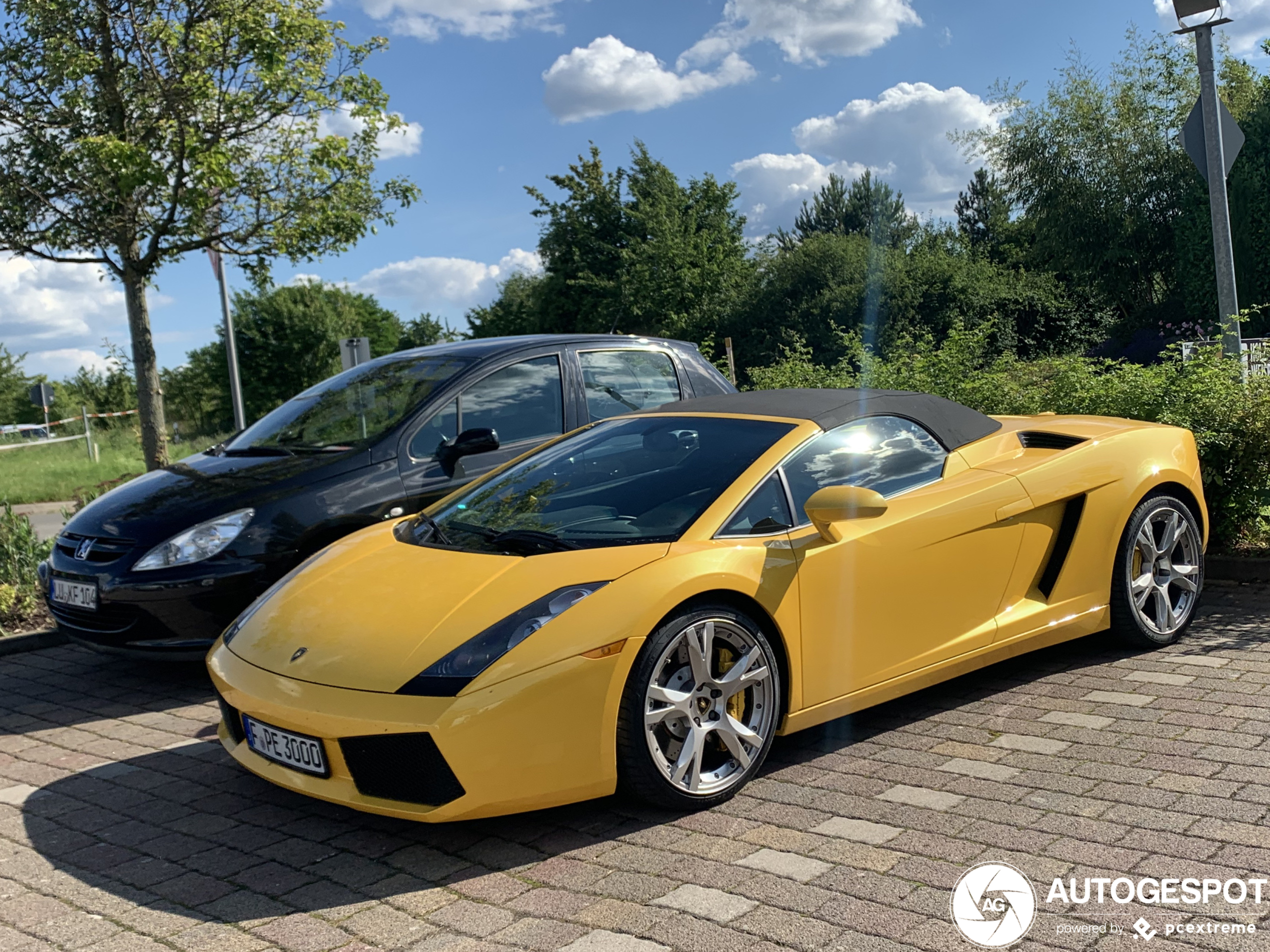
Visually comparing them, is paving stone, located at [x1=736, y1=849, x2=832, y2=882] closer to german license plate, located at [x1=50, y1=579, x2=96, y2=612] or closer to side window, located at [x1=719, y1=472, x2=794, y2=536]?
side window, located at [x1=719, y1=472, x2=794, y2=536]

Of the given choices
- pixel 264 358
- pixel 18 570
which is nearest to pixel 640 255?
pixel 264 358

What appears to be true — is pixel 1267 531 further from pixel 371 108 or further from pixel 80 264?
pixel 80 264

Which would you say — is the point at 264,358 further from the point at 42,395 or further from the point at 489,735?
the point at 489,735

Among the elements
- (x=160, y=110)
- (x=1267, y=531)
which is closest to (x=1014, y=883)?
(x=1267, y=531)

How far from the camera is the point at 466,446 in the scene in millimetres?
5820

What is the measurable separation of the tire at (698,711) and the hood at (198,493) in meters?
2.75

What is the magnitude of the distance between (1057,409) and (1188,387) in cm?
87

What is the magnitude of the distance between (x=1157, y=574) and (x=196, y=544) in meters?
4.48

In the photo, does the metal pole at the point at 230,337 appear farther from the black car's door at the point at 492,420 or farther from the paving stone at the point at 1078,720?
the paving stone at the point at 1078,720

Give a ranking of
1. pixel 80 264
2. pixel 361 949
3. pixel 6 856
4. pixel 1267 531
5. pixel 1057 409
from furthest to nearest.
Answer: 1. pixel 80 264
2. pixel 1057 409
3. pixel 1267 531
4. pixel 6 856
5. pixel 361 949

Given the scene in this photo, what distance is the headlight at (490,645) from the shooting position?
3.23 metres

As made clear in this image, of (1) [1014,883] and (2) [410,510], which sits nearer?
(1) [1014,883]

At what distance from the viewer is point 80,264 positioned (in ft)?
33.3

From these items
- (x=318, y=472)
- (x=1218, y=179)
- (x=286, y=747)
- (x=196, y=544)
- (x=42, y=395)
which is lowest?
(x=286, y=747)
